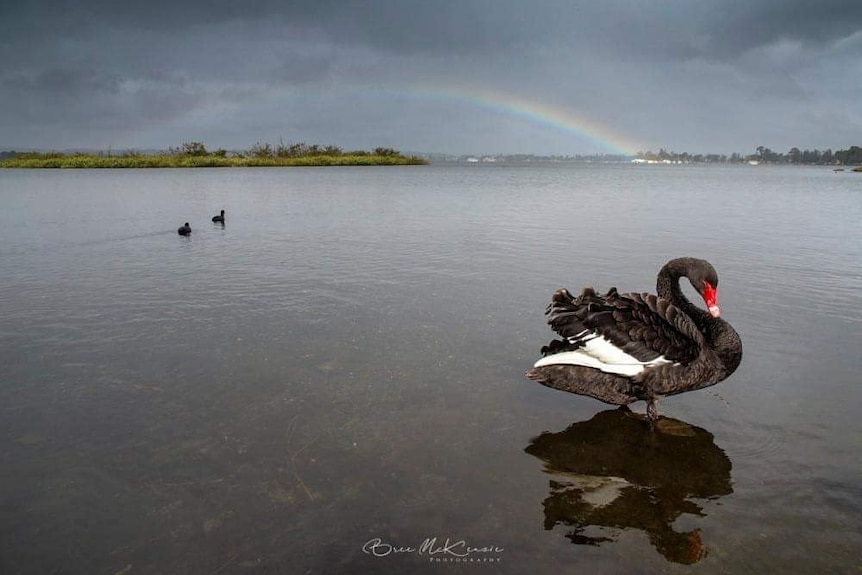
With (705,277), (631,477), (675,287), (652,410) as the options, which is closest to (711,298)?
(705,277)

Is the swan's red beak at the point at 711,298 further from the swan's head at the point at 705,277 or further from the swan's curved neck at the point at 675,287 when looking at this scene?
the swan's curved neck at the point at 675,287

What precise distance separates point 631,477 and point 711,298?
2133 mm

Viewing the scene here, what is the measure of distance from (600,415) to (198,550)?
4.00m

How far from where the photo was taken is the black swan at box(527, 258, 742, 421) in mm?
5254

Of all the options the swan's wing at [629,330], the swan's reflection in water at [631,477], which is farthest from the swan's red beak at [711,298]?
the swan's reflection in water at [631,477]

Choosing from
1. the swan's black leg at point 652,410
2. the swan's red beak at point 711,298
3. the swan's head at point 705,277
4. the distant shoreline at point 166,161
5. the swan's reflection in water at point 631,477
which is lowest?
the swan's reflection in water at point 631,477

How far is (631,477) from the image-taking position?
4695 millimetres

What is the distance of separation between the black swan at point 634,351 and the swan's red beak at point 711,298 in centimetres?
1

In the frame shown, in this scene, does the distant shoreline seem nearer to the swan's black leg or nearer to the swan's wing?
the swan's wing

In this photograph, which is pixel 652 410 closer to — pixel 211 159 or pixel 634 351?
pixel 634 351

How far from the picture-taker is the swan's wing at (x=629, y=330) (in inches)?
207

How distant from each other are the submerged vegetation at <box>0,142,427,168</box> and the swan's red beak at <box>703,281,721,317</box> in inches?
3606

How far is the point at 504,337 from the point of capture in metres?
7.74

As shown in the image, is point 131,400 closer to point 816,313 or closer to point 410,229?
point 816,313
